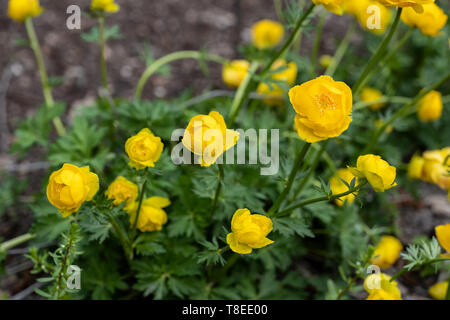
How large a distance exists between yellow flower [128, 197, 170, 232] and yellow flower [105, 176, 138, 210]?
2.3 inches

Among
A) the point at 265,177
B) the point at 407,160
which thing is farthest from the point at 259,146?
the point at 407,160

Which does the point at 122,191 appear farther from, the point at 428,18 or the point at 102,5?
the point at 428,18

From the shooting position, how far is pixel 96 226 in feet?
3.98

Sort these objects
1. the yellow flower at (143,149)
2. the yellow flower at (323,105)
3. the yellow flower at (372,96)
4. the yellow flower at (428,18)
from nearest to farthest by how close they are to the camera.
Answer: the yellow flower at (323,105) < the yellow flower at (143,149) < the yellow flower at (428,18) < the yellow flower at (372,96)

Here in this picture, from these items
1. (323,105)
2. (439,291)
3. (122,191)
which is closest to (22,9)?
(122,191)

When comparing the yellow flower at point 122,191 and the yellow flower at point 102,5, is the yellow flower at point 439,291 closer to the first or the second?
the yellow flower at point 122,191

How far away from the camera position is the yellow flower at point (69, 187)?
0.94m

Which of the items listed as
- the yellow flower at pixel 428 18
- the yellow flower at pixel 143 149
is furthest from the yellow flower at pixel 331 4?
the yellow flower at pixel 143 149

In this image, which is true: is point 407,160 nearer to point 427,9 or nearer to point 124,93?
point 427,9

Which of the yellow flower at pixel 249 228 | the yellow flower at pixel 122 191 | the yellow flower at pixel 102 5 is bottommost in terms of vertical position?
the yellow flower at pixel 249 228

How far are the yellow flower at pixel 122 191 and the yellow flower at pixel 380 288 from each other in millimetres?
701
